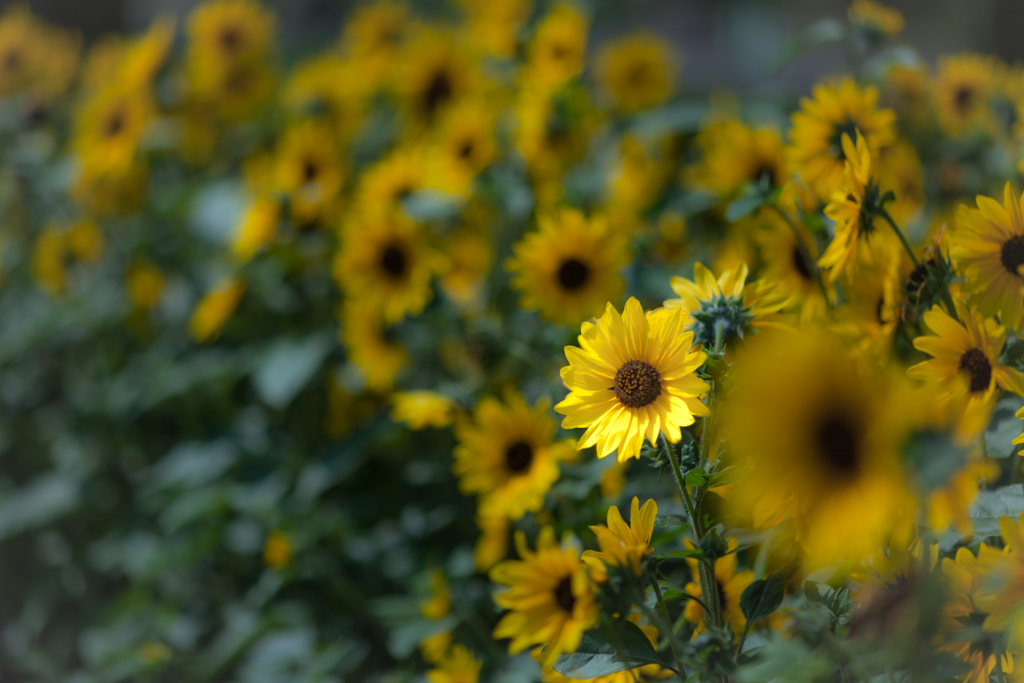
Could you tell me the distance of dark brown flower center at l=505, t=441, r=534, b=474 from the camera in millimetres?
912

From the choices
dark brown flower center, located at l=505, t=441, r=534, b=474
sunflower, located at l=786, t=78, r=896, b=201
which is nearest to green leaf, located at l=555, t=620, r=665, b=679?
dark brown flower center, located at l=505, t=441, r=534, b=474

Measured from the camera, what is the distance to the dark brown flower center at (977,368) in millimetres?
604

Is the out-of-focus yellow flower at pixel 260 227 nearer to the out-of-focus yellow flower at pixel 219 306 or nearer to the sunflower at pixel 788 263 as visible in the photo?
the out-of-focus yellow flower at pixel 219 306

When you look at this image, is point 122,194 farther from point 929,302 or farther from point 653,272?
point 929,302

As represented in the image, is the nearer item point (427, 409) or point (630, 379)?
point (630, 379)

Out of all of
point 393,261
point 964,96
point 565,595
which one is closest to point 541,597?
point 565,595

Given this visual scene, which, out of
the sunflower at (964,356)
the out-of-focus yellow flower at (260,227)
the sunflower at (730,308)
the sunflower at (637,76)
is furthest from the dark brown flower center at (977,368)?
the sunflower at (637,76)

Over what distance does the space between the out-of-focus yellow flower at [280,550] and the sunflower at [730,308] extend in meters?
0.88

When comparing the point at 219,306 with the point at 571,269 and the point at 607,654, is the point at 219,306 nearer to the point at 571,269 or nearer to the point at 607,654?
the point at 571,269

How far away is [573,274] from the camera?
1033 millimetres

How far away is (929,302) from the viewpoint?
642 mm

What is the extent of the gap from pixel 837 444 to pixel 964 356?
262mm

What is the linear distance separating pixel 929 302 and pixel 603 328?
296mm

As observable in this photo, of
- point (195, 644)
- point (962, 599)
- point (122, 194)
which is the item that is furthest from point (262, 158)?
point (962, 599)
